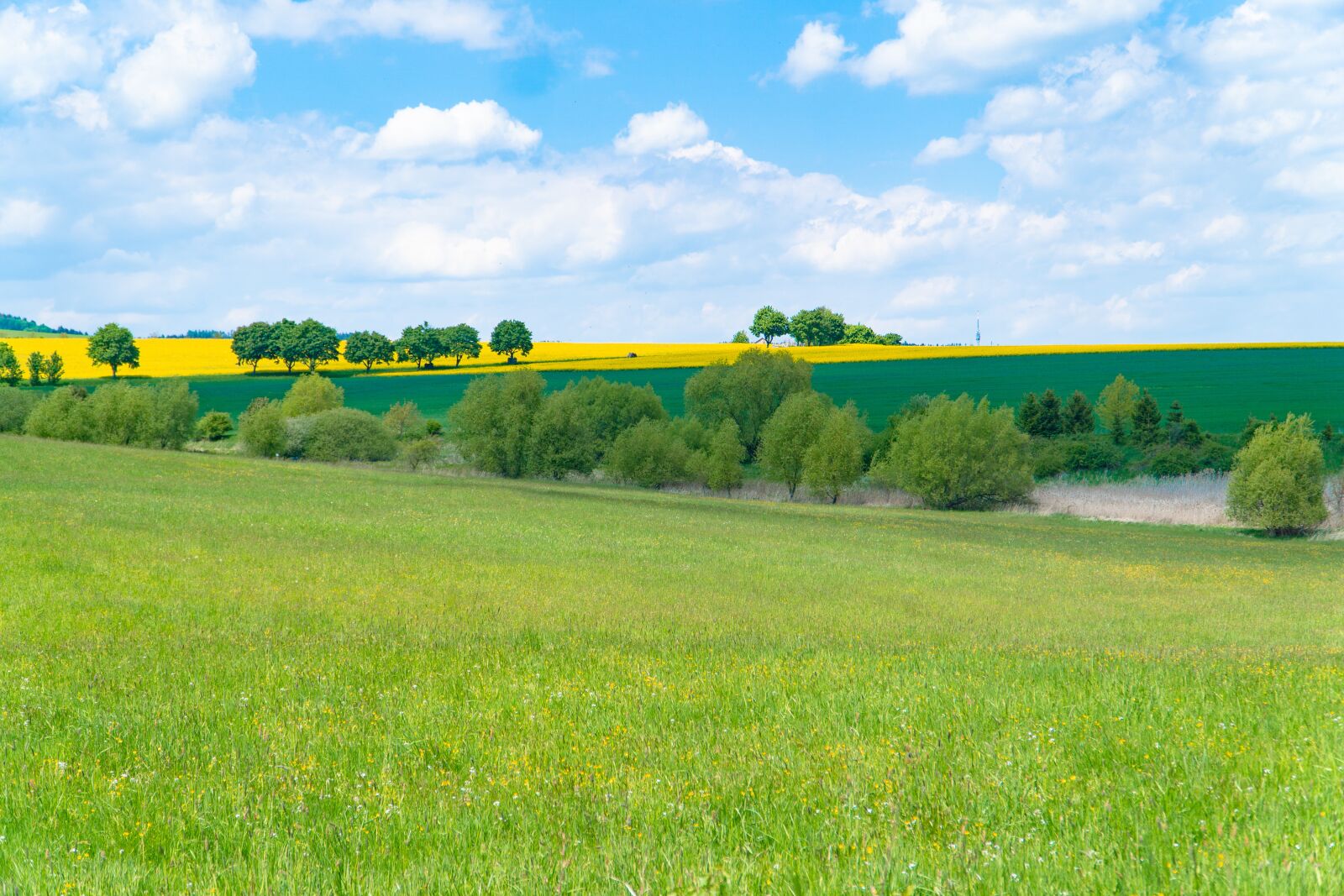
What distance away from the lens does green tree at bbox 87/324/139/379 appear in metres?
147

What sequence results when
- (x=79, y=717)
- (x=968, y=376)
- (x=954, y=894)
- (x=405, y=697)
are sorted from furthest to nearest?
(x=968, y=376) → (x=405, y=697) → (x=79, y=717) → (x=954, y=894)

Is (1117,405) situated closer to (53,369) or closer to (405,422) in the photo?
(405,422)

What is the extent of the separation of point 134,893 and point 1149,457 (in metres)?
99.7

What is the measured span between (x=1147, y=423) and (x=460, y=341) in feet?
366

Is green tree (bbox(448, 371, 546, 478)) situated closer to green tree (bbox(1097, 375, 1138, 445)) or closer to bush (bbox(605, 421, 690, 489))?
bush (bbox(605, 421, 690, 489))

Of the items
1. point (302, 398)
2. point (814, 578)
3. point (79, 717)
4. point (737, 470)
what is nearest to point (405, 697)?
point (79, 717)

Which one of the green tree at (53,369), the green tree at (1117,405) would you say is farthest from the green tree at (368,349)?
the green tree at (1117,405)

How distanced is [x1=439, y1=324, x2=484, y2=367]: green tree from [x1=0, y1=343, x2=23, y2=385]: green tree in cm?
6181

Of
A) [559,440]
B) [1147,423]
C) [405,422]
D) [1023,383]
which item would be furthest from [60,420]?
[1023,383]

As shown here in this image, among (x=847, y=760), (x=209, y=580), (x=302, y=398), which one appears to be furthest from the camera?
A: (x=302, y=398)

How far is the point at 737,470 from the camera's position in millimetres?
90562

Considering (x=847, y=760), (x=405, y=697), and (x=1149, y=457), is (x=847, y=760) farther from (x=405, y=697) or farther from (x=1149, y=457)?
(x=1149, y=457)

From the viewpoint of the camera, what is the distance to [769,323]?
634 feet

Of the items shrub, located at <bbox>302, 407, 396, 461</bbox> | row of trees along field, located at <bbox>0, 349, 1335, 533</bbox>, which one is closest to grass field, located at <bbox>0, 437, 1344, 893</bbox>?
row of trees along field, located at <bbox>0, 349, 1335, 533</bbox>
